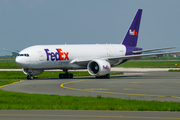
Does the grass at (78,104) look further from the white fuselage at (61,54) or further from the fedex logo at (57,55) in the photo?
the fedex logo at (57,55)

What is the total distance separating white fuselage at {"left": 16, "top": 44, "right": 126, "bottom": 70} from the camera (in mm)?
41094

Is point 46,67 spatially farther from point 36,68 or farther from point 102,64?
point 102,64

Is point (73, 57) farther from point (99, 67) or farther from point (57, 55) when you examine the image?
point (99, 67)

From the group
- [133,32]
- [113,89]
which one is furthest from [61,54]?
[113,89]

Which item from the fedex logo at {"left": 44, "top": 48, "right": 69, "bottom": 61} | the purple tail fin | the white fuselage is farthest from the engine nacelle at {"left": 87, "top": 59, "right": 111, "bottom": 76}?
the purple tail fin

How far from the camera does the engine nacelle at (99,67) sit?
1660 inches

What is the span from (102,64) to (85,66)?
4288mm
